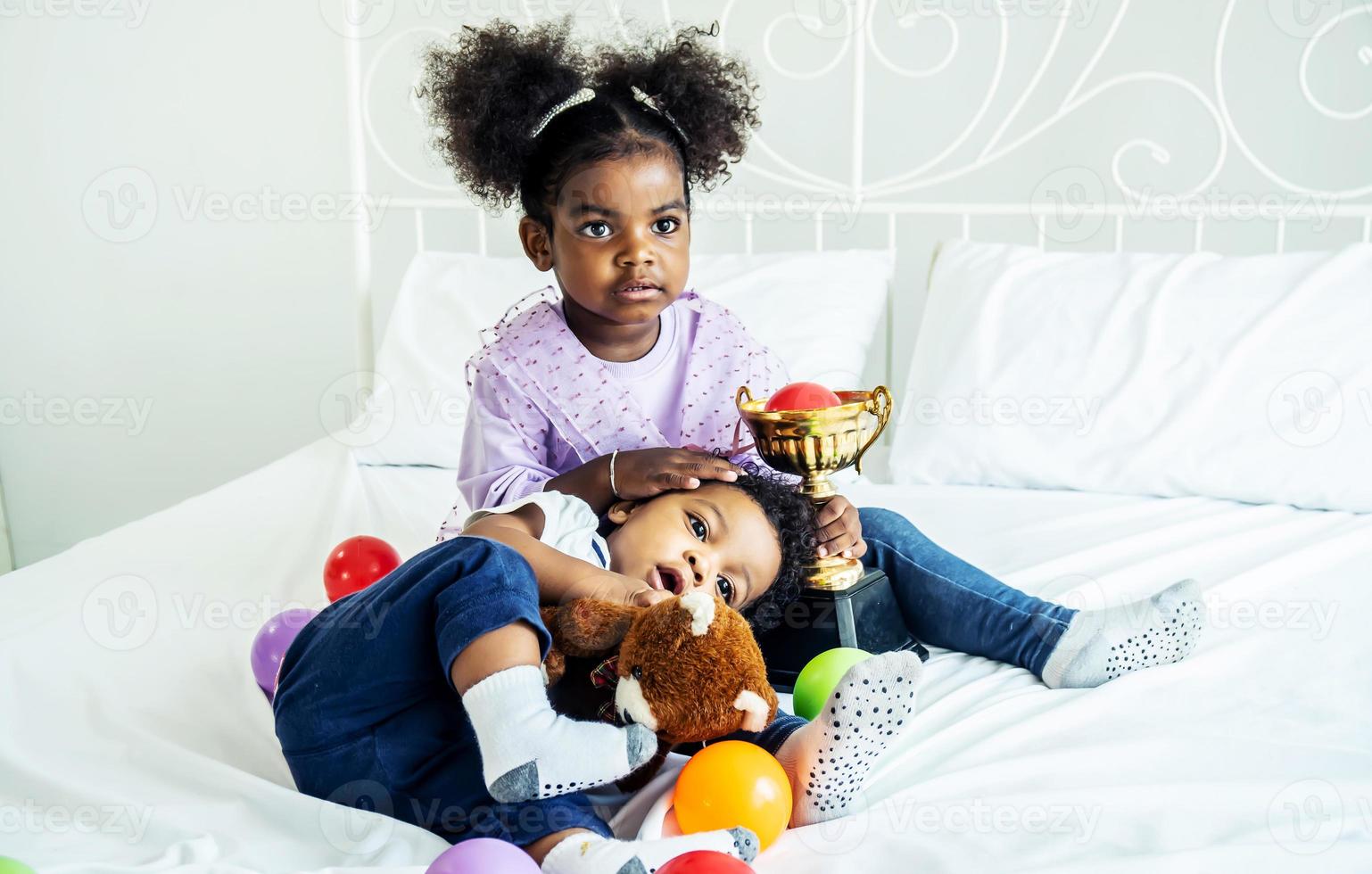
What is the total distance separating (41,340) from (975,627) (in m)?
2.58

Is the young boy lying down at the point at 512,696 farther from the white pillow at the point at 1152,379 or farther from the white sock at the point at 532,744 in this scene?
the white pillow at the point at 1152,379

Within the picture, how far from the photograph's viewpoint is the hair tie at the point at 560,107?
1555mm

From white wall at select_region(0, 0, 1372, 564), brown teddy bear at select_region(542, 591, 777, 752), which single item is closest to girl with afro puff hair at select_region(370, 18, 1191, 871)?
brown teddy bear at select_region(542, 591, 777, 752)

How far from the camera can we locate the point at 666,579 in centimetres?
120

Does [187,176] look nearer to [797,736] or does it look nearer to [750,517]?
[750,517]

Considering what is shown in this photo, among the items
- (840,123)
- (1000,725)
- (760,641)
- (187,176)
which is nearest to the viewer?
(1000,725)

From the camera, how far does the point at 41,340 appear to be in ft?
9.78

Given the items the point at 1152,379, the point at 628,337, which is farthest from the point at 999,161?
the point at 628,337

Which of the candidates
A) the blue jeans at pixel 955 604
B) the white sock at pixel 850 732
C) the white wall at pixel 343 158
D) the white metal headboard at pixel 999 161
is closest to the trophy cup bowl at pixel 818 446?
the blue jeans at pixel 955 604

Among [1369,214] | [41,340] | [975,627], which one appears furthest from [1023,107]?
[41,340]

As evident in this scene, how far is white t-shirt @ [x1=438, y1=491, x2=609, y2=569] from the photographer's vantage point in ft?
3.96

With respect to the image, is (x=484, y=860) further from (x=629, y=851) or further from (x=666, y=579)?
(x=666, y=579)

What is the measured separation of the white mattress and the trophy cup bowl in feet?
0.56

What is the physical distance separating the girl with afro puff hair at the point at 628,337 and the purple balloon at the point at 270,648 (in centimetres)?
26
